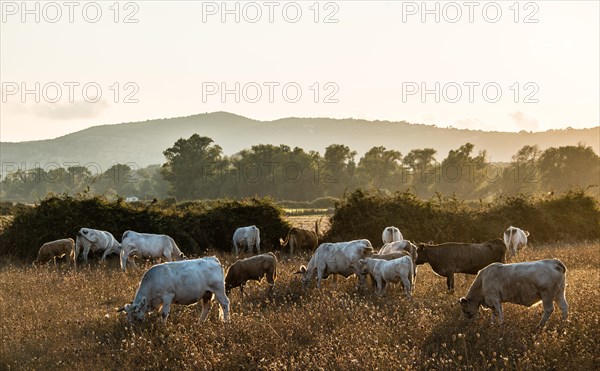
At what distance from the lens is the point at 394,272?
14.9 m

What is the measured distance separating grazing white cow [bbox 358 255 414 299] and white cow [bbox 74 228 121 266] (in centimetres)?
1425

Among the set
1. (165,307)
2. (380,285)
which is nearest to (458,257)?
(380,285)

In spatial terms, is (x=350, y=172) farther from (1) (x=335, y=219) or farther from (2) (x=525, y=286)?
(2) (x=525, y=286)

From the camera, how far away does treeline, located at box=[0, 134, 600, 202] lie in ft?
322

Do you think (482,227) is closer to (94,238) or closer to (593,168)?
(94,238)

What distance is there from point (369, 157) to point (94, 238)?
9763 cm

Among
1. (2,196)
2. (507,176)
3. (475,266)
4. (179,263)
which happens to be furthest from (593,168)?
(2,196)

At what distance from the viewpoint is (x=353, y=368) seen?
8727mm

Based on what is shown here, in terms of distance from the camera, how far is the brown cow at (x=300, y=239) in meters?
27.7

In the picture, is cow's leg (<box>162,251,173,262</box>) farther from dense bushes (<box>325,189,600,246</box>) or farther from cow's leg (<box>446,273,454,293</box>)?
dense bushes (<box>325,189,600,246</box>)

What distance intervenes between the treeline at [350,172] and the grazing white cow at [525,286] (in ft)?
262

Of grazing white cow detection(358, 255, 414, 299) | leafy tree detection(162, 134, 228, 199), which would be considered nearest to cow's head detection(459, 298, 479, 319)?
grazing white cow detection(358, 255, 414, 299)

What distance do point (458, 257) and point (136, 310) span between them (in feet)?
30.9

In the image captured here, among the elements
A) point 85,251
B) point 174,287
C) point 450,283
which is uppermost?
point 174,287
